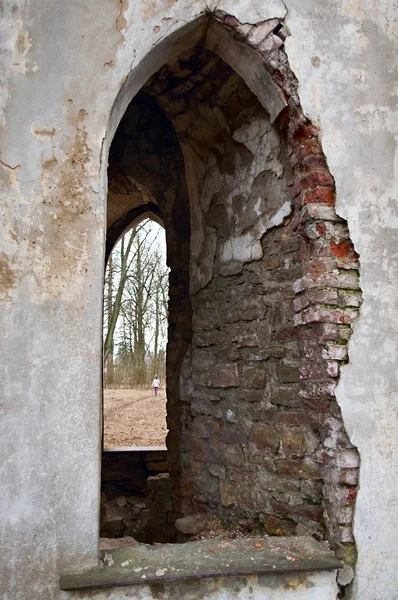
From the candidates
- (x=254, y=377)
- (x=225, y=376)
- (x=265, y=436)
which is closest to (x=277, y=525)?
(x=265, y=436)

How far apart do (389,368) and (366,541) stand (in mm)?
867

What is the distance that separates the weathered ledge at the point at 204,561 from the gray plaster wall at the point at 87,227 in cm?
13

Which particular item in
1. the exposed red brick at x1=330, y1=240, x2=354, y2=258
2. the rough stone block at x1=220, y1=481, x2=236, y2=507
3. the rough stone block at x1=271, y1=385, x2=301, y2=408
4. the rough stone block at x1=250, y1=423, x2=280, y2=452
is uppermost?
the exposed red brick at x1=330, y1=240, x2=354, y2=258

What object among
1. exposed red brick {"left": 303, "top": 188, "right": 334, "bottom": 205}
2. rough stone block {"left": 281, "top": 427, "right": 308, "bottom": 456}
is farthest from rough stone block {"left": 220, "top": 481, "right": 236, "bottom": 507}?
exposed red brick {"left": 303, "top": 188, "right": 334, "bottom": 205}

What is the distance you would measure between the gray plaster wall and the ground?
5.40m

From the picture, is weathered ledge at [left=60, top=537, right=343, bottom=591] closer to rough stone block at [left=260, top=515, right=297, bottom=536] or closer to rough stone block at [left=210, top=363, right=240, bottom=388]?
rough stone block at [left=260, top=515, right=297, bottom=536]

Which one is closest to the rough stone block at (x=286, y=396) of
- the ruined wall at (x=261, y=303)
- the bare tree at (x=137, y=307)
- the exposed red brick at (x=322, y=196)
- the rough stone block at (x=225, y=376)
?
the ruined wall at (x=261, y=303)

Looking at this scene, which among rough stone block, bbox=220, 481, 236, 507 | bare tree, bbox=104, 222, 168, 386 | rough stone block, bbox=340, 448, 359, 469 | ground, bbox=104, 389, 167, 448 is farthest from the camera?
bare tree, bbox=104, 222, 168, 386

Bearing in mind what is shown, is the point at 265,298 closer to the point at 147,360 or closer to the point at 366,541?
the point at 366,541

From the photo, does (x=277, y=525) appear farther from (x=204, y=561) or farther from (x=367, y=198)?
(x=367, y=198)

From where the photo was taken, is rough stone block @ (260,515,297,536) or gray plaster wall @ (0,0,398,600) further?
rough stone block @ (260,515,297,536)

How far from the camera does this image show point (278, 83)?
3066mm

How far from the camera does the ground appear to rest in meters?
9.12

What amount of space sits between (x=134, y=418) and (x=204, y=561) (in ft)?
29.0
